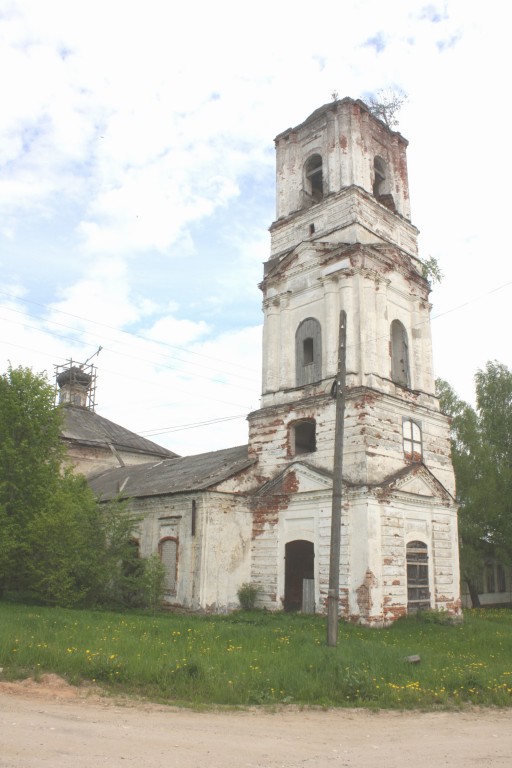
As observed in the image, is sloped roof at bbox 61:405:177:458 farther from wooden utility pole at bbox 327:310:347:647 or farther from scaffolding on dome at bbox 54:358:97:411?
wooden utility pole at bbox 327:310:347:647

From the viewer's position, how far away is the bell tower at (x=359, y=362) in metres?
19.0

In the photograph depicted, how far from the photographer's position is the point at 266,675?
32.1ft

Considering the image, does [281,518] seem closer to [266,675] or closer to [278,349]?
[278,349]

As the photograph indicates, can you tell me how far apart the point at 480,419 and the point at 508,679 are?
82.6ft

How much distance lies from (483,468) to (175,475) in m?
16.0

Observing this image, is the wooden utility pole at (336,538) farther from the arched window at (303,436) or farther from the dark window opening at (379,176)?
the dark window opening at (379,176)

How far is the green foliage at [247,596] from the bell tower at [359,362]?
510 millimetres

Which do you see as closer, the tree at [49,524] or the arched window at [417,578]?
the tree at [49,524]

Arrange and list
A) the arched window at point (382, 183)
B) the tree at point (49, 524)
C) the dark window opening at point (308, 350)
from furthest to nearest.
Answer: the arched window at point (382, 183) → the dark window opening at point (308, 350) → the tree at point (49, 524)

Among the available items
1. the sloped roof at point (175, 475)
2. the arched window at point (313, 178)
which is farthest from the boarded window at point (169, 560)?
the arched window at point (313, 178)

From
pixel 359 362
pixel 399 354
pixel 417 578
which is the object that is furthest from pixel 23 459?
pixel 399 354

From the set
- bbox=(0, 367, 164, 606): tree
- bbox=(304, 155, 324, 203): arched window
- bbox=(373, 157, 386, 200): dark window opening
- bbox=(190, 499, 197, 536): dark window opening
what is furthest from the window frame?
bbox=(304, 155, 324, 203): arched window

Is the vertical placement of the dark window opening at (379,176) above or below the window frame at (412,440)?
above

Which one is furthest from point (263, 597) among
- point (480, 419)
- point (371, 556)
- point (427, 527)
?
point (480, 419)
